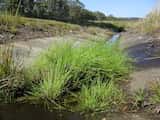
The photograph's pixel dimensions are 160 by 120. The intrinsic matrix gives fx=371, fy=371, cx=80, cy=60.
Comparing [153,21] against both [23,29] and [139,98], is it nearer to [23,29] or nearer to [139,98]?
[23,29]

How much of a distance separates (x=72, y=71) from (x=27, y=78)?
92 cm

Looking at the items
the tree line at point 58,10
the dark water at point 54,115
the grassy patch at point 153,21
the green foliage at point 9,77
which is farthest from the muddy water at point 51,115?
the tree line at point 58,10

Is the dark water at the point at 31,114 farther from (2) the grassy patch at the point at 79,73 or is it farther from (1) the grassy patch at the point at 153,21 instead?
(1) the grassy patch at the point at 153,21

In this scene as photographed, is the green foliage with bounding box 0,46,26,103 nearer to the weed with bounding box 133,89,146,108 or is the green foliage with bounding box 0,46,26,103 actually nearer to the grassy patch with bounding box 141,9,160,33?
the weed with bounding box 133,89,146,108

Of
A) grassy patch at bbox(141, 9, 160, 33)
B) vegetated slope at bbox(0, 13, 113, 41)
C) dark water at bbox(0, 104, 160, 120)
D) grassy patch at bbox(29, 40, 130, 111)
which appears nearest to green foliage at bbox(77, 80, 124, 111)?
grassy patch at bbox(29, 40, 130, 111)

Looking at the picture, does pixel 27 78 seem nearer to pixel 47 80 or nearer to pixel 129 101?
pixel 47 80

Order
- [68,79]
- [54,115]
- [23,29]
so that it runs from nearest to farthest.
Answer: [54,115] → [68,79] → [23,29]

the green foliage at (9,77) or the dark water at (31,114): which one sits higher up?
the green foliage at (9,77)

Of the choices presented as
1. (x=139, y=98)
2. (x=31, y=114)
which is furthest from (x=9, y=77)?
(x=139, y=98)

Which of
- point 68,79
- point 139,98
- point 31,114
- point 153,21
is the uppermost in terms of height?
point 153,21

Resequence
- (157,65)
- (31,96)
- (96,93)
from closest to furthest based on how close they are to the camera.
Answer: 1. (96,93)
2. (31,96)
3. (157,65)

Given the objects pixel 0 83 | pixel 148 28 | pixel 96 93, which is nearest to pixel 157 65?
pixel 96 93

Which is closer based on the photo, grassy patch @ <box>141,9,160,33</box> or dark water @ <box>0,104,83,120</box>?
dark water @ <box>0,104,83,120</box>

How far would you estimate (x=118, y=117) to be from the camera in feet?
20.2
